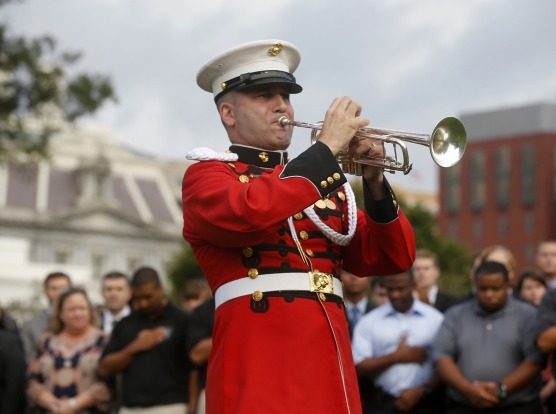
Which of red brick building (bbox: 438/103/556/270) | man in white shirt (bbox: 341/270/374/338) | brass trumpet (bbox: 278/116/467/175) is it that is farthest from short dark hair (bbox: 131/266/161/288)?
red brick building (bbox: 438/103/556/270)

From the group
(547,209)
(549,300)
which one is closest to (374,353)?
(549,300)

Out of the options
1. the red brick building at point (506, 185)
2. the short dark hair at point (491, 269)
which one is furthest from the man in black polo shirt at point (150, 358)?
the red brick building at point (506, 185)

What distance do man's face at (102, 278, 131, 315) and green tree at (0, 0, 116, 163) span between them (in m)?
17.8

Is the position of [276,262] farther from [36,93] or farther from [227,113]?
[36,93]

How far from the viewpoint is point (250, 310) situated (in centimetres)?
561

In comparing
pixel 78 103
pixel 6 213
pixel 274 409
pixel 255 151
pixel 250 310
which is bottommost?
pixel 274 409

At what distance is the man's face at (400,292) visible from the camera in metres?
10.3

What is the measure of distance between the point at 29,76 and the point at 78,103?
51.3 inches

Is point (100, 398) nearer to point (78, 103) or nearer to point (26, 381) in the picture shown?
point (26, 381)

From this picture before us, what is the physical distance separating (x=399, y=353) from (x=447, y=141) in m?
4.74

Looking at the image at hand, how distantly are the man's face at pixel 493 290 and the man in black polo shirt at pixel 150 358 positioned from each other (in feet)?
8.57

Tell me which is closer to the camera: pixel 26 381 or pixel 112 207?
pixel 26 381

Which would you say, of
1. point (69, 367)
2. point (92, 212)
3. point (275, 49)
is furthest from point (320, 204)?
point (92, 212)

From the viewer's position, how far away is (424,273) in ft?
38.6
